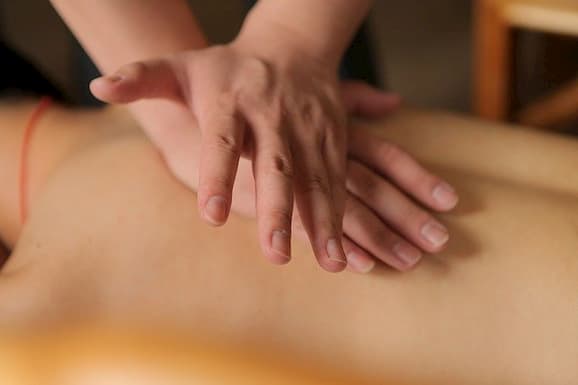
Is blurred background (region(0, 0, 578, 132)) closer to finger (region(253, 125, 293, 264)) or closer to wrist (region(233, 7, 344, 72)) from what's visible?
wrist (region(233, 7, 344, 72))

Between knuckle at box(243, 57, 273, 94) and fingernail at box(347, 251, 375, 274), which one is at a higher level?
knuckle at box(243, 57, 273, 94)

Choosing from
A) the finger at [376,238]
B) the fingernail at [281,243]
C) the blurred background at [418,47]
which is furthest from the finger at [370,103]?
the blurred background at [418,47]

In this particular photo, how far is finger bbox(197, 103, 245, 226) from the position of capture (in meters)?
0.43

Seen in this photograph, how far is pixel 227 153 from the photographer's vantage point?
18.2 inches

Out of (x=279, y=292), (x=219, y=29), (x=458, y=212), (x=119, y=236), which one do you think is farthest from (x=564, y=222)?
(x=219, y=29)

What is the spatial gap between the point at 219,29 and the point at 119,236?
35.3 inches

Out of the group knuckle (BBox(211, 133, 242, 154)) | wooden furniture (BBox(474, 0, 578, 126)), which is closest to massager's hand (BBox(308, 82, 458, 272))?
knuckle (BBox(211, 133, 242, 154))

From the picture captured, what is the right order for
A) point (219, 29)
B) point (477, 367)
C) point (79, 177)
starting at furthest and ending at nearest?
point (219, 29), point (79, 177), point (477, 367)

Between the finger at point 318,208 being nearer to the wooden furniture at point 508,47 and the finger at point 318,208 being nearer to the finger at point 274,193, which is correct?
the finger at point 274,193

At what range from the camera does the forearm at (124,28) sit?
0.59 meters

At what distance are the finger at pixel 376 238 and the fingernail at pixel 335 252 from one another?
61 mm

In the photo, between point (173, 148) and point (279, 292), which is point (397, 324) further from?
point (173, 148)

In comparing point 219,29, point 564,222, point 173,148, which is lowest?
point 219,29

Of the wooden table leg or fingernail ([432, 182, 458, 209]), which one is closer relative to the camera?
fingernail ([432, 182, 458, 209])
